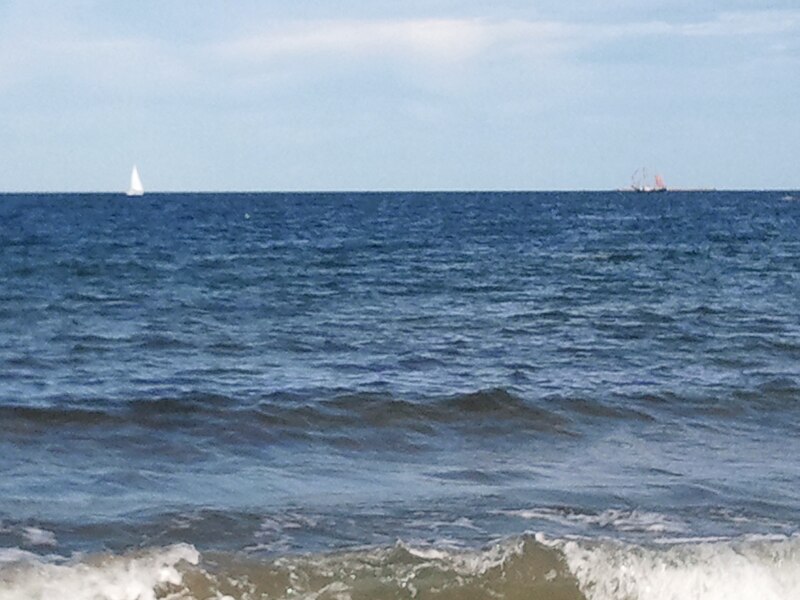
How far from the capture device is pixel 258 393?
14469 mm

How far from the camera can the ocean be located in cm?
805

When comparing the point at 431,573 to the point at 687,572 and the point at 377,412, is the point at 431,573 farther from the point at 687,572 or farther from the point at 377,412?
the point at 377,412

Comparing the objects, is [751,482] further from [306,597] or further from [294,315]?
[294,315]

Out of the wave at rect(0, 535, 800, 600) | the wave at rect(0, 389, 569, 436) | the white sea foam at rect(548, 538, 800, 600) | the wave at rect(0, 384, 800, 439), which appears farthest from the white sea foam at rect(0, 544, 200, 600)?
the wave at rect(0, 389, 569, 436)

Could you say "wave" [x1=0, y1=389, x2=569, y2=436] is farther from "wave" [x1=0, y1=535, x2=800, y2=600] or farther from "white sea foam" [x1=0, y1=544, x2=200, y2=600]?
"white sea foam" [x1=0, y1=544, x2=200, y2=600]

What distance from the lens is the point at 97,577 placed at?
770cm

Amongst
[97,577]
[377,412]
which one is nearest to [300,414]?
[377,412]

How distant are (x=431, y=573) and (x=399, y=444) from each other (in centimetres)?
421

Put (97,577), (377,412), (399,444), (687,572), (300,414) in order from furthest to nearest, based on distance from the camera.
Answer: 1. (377,412)
2. (300,414)
3. (399,444)
4. (687,572)
5. (97,577)

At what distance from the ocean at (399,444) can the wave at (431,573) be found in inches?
0.7

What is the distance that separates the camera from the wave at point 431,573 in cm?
768

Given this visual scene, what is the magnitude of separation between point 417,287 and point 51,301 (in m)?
8.53

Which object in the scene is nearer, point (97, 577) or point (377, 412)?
point (97, 577)

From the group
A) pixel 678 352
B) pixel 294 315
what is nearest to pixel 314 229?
pixel 294 315
